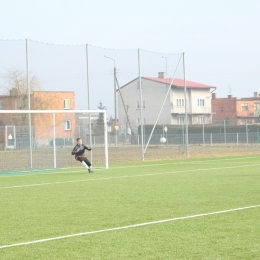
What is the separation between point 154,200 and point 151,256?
19.7 feet

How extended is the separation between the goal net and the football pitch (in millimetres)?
7091

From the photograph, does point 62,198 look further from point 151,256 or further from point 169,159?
point 169,159

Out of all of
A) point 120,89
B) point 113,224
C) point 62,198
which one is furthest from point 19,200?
point 120,89

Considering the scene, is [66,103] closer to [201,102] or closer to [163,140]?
[163,140]

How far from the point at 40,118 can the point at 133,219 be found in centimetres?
1705

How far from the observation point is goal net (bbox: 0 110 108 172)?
25.9 metres

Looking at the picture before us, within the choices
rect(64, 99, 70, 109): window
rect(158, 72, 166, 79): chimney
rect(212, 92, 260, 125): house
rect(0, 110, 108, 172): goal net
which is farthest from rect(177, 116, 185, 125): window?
rect(212, 92, 260, 125): house

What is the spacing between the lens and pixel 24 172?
25.3 m

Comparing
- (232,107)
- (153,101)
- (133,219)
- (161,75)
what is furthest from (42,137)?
(232,107)

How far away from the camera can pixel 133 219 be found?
35.4 feet

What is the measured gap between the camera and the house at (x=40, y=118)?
26.5m

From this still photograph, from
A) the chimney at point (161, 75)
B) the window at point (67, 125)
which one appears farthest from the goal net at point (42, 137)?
the chimney at point (161, 75)

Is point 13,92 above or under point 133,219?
above

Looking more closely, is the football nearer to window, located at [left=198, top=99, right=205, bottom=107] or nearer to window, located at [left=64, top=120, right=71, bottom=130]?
window, located at [left=64, top=120, right=71, bottom=130]
